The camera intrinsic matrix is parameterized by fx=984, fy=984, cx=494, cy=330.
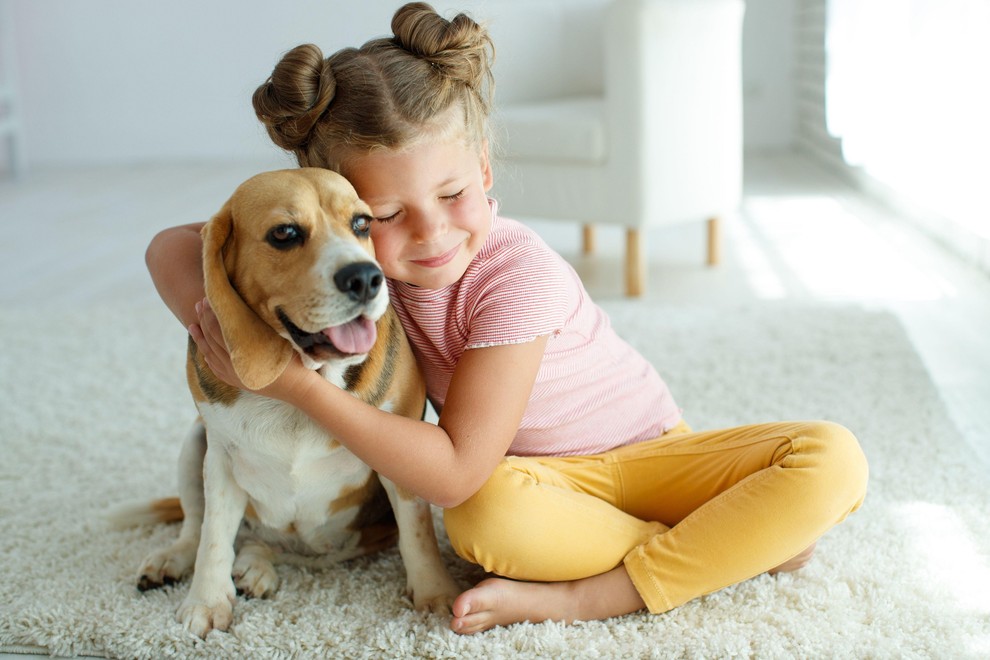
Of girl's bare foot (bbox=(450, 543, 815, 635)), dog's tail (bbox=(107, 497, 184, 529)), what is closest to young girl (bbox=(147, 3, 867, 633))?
girl's bare foot (bbox=(450, 543, 815, 635))

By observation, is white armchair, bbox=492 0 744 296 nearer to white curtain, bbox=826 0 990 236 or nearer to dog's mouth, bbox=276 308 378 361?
white curtain, bbox=826 0 990 236

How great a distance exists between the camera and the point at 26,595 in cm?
140

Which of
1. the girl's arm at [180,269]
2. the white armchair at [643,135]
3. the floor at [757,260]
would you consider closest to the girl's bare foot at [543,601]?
the girl's arm at [180,269]

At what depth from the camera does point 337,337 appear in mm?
1113

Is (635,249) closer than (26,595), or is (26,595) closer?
(26,595)

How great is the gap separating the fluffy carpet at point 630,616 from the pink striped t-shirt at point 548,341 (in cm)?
26

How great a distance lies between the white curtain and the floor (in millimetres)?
182

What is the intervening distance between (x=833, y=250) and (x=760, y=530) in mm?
2437

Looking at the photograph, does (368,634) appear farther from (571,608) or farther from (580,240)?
(580,240)

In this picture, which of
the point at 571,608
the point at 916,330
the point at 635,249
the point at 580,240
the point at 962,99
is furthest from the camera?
the point at 580,240

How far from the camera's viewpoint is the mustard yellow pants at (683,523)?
1273mm

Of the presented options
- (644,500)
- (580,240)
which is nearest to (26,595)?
(644,500)

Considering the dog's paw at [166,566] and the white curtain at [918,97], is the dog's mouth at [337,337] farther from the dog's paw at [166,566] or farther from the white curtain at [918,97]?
the white curtain at [918,97]

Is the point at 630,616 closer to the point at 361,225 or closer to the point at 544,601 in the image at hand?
the point at 544,601
